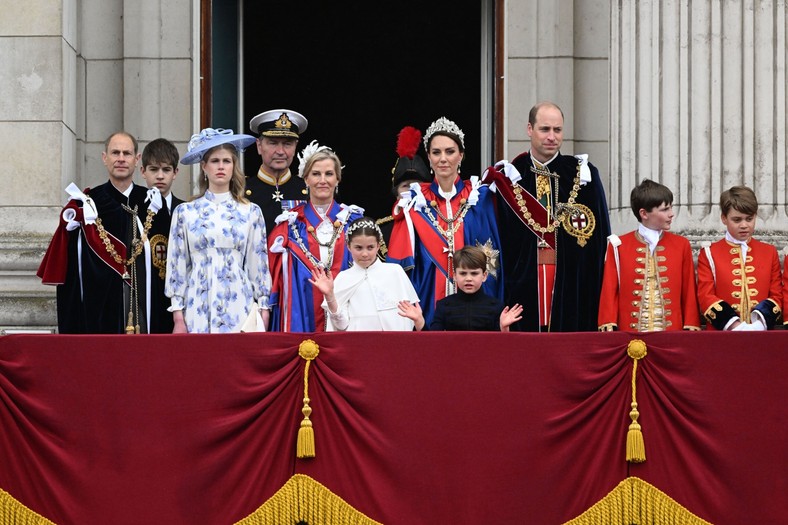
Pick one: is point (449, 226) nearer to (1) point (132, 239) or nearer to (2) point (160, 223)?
(2) point (160, 223)

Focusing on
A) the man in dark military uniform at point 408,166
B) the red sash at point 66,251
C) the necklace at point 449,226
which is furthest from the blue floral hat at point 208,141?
the man in dark military uniform at point 408,166

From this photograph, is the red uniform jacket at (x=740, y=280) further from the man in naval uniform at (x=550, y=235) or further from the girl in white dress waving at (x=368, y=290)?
the girl in white dress waving at (x=368, y=290)

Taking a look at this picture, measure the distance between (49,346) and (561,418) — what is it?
106 inches

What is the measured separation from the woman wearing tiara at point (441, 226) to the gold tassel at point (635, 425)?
4.98ft

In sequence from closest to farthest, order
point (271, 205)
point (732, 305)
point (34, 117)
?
point (732, 305)
point (271, 205)
point (34, 117)

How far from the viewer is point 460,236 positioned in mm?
9578

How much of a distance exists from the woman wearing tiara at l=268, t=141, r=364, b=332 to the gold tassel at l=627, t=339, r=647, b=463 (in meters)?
2.09

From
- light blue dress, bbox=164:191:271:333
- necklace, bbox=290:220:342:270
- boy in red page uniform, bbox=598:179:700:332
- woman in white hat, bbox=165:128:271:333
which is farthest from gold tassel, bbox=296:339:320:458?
boy in red page uniform, bbox=598:179:700:332

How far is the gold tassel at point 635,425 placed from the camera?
8.06 metres

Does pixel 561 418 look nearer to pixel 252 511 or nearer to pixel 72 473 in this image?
pixel 252 511

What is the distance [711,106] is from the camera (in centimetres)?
1095

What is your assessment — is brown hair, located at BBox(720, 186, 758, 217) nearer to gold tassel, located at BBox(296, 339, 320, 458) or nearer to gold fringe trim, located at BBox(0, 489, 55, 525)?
gold tassel, located at BBox(296, 339, 320, 458)

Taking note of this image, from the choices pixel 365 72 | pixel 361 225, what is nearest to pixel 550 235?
pixel 361 225

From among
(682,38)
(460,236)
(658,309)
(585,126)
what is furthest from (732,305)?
(585,126)
